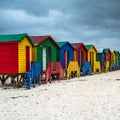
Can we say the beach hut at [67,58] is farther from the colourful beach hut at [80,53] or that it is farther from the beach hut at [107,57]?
the beach hut at [107,57]

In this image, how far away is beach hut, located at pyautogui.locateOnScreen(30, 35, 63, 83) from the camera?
23.5 metres

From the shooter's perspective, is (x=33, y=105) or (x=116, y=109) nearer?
(x=116, y=109)

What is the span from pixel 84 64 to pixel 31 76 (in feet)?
46.5

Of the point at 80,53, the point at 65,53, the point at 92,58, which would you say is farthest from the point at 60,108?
the point at 92,58

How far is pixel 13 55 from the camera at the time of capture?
20.4m

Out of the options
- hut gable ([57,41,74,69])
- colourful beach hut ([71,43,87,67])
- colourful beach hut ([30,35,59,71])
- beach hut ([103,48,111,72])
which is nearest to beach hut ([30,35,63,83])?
colourful beach hut ([30,35,59,71])

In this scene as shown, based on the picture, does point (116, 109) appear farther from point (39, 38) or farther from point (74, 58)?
point (74, 58)

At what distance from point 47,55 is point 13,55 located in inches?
209

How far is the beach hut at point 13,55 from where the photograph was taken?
2027 centimetres

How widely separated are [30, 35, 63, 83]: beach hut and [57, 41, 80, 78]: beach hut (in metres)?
1.77

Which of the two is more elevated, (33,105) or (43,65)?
(43,65)

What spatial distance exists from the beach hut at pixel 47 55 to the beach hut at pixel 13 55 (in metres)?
2.23

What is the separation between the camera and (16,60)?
20.2m

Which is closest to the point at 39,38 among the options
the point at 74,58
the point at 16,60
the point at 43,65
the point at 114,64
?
the point at 43,65
